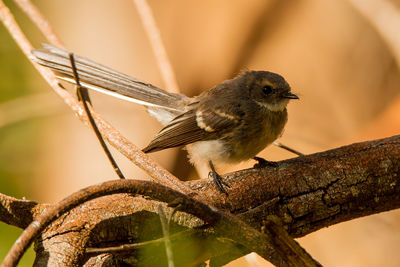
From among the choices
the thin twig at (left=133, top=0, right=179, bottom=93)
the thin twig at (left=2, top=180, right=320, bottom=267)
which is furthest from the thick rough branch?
the thin twig at (left=133, top=0, right=179, bottom=93)

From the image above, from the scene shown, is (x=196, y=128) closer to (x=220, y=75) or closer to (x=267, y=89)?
(x=267, y=89)

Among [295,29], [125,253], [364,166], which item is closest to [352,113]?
[295,29]

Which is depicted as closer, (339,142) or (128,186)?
(128,186)

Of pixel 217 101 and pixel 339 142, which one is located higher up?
pixel 339 142

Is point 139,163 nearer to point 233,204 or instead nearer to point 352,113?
point 233,204

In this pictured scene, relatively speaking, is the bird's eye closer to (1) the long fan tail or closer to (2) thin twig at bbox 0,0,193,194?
(1) the long fan tail

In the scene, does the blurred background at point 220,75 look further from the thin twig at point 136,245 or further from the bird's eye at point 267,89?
the thin twig at point 136,245
